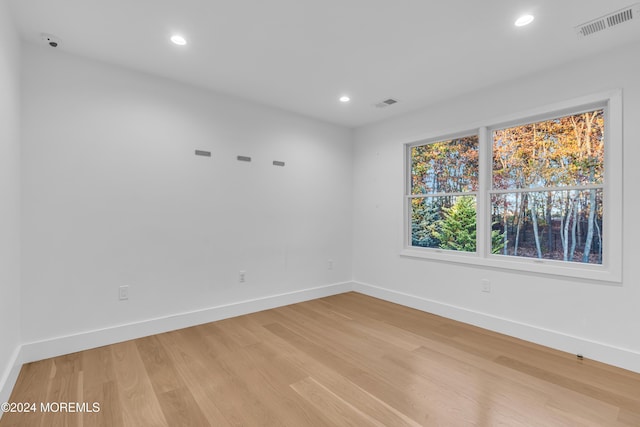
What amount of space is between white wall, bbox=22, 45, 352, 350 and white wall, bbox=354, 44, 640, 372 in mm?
982

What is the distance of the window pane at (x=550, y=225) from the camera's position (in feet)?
8.95

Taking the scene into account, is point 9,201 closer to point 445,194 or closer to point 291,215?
point 291,215

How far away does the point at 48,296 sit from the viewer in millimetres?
2547

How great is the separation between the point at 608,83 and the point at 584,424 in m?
2.61

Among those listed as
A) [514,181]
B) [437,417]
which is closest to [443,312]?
[514,181]

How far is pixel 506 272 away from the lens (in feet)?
10.3

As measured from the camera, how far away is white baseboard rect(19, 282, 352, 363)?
2489 mm

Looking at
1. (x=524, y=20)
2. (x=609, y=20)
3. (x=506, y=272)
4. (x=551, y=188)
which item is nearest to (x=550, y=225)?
(x=551, y=188)

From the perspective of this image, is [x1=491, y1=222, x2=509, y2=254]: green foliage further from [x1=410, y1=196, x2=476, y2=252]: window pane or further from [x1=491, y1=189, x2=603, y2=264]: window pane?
[x1=410, y1=196, x2=476, y2=252]: window pane

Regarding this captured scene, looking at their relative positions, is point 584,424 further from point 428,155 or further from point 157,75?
point 157,75

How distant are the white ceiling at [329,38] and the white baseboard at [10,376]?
2.43m

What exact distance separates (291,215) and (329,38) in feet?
7.50

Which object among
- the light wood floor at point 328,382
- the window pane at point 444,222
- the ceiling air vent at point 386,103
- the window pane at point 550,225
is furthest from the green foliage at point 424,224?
the ceiling air vent at point 386,103

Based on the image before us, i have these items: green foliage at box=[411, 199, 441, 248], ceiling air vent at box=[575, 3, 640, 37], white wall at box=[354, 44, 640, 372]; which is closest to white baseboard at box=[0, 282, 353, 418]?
Answer: white wall at box=[354, 44, 640, 372]
